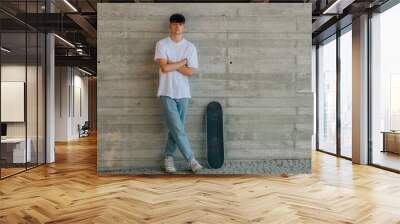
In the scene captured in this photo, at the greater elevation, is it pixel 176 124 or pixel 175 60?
pixel 175 60

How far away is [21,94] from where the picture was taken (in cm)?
511

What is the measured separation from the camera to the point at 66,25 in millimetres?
6172

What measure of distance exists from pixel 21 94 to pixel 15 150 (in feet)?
2.43

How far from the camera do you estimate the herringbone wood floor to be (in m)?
2.44

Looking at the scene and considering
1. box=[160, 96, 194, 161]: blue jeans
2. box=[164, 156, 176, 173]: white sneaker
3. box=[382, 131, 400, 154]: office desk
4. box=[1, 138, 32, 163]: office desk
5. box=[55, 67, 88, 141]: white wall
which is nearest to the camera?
box=[160, 96, 194, 161]: blue jeans

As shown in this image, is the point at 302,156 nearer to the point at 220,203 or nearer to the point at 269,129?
the point at 269,129

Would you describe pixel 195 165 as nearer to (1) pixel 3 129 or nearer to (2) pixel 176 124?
(2) pixel 176 124

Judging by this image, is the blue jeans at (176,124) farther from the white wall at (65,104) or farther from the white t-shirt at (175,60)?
the white wall at (65,104)

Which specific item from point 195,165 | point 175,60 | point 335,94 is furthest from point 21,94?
point 335,94

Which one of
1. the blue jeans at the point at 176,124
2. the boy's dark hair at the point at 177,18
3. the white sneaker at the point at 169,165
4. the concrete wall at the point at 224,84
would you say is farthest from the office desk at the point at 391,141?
the boy's dark hair at the point at 177,18

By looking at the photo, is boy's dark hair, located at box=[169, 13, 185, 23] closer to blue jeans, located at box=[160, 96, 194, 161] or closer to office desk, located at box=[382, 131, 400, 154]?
blue jeans, located at box=[160, 96, 194, 161]

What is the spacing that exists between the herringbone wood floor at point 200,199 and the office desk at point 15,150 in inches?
19.4

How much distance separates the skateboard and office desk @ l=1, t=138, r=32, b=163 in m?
2.46

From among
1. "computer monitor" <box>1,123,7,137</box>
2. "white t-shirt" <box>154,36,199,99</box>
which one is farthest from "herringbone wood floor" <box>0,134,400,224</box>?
"white t-shirt" <box>154,36,199,99</box>
